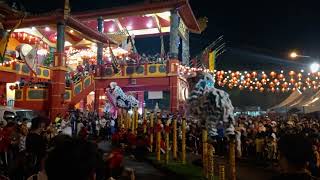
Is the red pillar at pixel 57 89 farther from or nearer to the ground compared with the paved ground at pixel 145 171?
farther from the ground

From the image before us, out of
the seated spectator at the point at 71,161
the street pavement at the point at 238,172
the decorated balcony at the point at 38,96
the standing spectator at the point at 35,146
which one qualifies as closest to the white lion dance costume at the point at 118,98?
the decorated balcony at the point at 38,96

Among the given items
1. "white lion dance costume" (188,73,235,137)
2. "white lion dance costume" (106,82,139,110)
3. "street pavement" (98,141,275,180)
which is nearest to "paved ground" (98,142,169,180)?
"street pavement" (98,141,275,180)

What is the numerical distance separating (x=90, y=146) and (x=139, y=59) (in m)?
22.9

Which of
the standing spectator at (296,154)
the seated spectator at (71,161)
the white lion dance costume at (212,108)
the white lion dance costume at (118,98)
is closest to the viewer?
the seated spectator at (71,161)

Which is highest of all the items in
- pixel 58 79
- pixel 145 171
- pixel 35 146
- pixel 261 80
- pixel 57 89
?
pixel 261 80

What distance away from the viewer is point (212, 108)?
11.3 m

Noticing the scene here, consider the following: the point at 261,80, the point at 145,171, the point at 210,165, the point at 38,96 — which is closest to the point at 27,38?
the point at 38,96

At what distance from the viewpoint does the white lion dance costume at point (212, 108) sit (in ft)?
36.7

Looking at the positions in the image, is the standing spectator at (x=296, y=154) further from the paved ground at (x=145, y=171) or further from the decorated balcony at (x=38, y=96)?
the decorated balcony at (x=38, y=96)

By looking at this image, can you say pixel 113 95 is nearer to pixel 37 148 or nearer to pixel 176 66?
pixel 176 66

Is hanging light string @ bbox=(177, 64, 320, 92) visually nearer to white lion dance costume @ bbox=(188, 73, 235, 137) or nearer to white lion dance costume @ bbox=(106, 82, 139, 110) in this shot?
white lion dance costume @ bbox=(106, 82, 139, 110)

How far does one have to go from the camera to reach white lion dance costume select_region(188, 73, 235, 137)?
11198 millimetres

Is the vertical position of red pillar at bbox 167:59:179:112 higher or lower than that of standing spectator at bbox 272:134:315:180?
higher

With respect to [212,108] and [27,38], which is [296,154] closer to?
[212,108]
